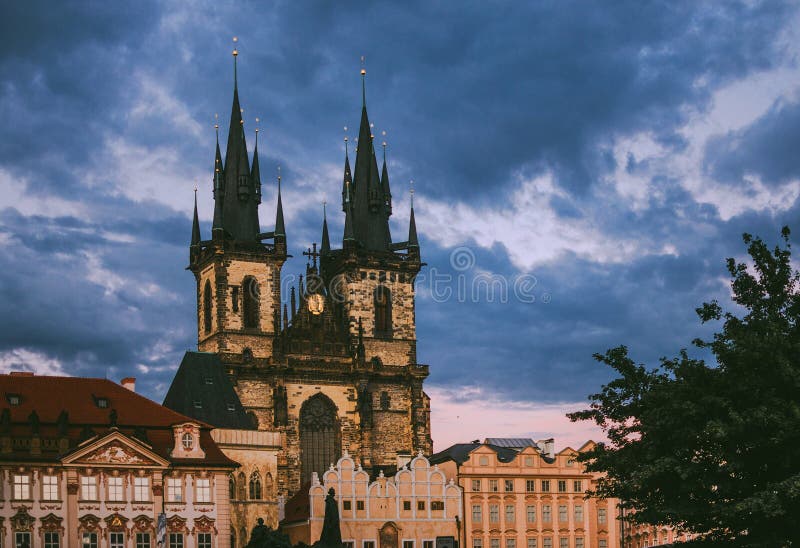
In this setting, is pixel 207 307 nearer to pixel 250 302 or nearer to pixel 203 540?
pixel 250 302

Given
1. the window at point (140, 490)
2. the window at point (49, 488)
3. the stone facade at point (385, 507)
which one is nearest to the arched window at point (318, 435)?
the stone facade at point (385, 507)

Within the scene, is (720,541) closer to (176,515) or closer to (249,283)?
(176,515)

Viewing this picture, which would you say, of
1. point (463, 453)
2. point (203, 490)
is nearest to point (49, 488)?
point (203, 490)

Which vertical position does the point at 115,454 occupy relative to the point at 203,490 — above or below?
above

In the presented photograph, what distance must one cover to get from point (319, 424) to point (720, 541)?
173ft

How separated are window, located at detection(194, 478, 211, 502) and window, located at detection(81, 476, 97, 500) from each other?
493 centimetres

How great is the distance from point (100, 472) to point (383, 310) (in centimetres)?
4046

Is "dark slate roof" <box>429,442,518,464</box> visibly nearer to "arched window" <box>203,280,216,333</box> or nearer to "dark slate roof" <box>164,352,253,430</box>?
"dark slate roof" <box>164,352,253,430</box>

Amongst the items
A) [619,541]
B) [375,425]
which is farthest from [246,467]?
[619,541]

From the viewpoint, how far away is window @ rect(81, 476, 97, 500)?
56.8m

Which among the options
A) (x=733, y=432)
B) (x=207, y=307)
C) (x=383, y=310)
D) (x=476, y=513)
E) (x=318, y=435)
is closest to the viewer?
(x=733, y=432)

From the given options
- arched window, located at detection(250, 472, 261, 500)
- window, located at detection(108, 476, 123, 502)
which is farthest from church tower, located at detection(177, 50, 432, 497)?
window, located at detection(108, 476, 123, 502)

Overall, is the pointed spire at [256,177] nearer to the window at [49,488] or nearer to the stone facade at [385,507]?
the stone facade at [385,507]

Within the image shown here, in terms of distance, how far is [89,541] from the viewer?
56.6 m
